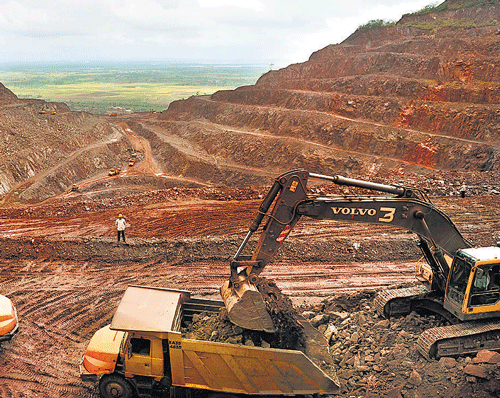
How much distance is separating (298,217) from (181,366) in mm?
3648

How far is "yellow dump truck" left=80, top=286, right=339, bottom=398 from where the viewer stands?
6.96 metres

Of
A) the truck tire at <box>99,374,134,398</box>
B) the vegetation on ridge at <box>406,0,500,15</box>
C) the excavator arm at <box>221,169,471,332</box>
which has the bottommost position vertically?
the truck tire at <box>99,374,134,398</box>

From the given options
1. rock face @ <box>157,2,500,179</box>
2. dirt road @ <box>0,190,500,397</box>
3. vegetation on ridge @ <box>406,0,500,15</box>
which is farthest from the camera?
vegetation on ridge @ <box>406,0,500,15</box>

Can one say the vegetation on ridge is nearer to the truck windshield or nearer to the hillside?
the hillside

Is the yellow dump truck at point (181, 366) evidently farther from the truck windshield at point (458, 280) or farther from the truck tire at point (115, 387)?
the truck windshield at point (458, 280)

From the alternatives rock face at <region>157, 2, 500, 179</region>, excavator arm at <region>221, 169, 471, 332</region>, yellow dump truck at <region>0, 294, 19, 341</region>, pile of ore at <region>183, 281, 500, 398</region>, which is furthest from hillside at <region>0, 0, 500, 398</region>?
excavator arm at <region>221, 169, 471, 332</region>

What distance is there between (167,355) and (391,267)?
34.1 ft

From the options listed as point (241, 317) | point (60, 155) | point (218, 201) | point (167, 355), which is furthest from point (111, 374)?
point (60, 155)

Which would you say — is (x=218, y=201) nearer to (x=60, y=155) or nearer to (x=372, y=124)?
(x=372, y=124)

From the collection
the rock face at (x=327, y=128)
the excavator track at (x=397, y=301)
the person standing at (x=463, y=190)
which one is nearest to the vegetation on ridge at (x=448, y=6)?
the rock face at (x=327, y=128)

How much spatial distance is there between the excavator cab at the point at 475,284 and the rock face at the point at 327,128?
17256 mm

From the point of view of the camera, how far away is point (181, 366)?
23.1 ft

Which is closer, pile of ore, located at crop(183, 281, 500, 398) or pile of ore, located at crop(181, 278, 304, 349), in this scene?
pile of ore, located at crop(183, 281, 500, 398)

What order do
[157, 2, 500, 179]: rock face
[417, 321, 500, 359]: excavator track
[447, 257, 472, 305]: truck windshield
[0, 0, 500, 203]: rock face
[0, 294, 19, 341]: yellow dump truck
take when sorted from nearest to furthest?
[417, 321, 500, 359]: excavator track → [447, 257, 472, 305]: truck windshield → [0, 294, 19, 341]: yellow dump truck → [157, 2, 500, 179]: rock face → [0, 0, 500, 203]: rock face
